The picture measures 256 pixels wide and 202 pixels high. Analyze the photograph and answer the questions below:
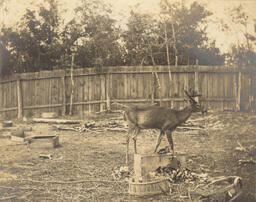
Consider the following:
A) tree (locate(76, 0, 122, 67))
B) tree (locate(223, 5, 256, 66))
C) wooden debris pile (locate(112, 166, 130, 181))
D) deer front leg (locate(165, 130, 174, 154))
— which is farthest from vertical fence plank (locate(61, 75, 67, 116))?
tree (locate(223, 5, 256, 66))

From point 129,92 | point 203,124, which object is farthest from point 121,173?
point 203,124

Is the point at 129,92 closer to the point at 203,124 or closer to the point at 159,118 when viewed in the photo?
the point at 159,118

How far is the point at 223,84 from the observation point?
4.38 meters

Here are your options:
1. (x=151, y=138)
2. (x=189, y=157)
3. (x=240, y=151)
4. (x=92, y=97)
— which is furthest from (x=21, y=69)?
(x=240, y=151)

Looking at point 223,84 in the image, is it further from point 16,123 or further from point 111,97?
point 16,123

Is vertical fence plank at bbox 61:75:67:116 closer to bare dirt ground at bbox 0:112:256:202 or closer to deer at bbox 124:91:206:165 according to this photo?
bare dirt ground at bbox 0:112:256:202

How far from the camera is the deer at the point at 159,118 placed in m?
4.12

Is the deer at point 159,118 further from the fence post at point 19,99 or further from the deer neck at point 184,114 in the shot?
the fence post at point 19,99

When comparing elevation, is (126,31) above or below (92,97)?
above

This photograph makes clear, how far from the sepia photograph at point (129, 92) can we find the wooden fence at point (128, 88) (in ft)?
0.04

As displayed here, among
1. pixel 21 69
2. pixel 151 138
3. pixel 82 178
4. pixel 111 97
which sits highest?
pixel 21 69

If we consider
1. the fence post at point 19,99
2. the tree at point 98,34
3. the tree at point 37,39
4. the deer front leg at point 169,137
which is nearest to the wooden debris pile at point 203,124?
the deer front leg at point 169,137

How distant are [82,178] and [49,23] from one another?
2.05 meters

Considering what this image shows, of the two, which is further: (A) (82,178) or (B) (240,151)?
(B) (240,151)
